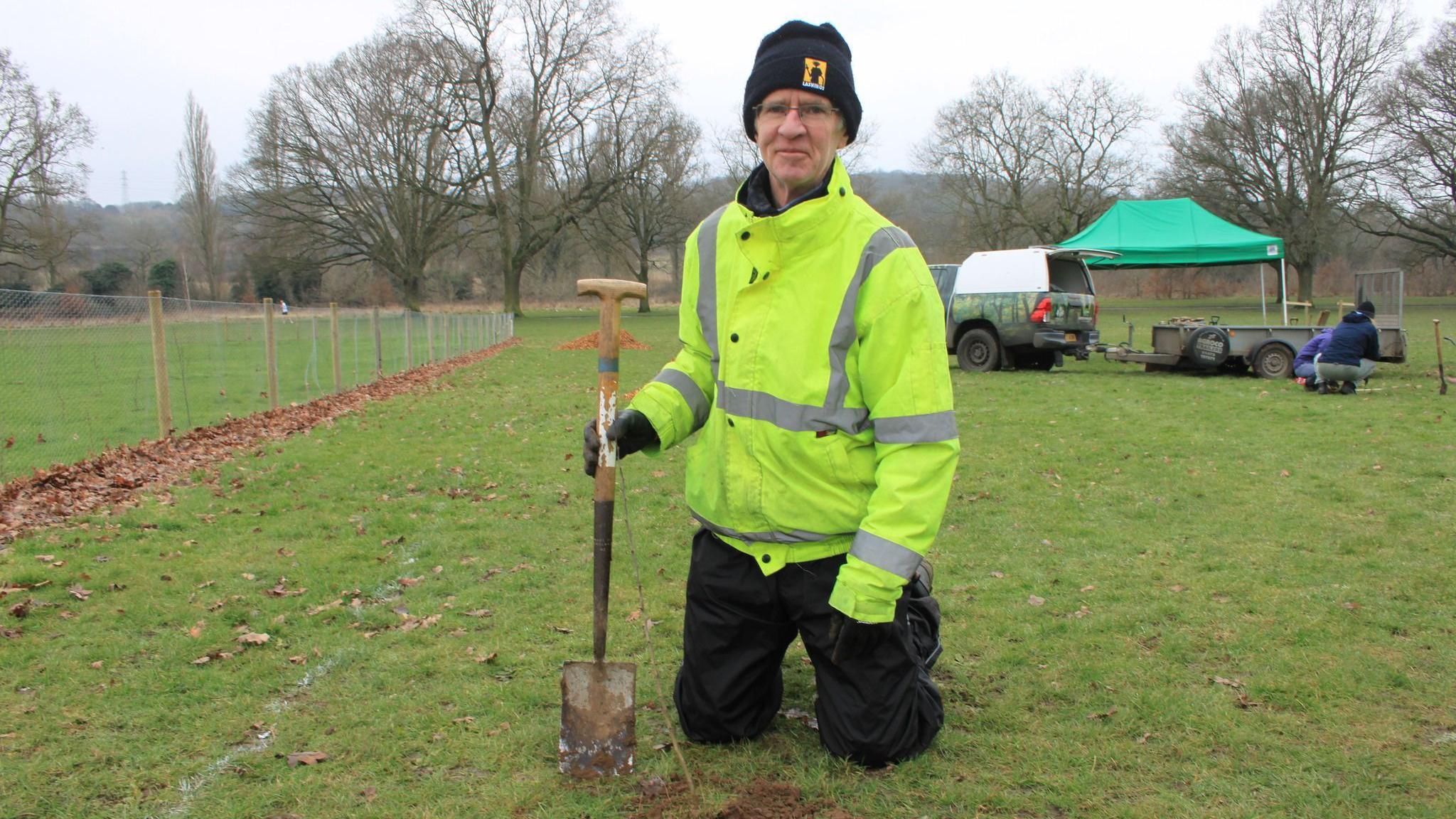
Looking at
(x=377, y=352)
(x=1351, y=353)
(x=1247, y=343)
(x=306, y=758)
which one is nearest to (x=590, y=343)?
(x=377, y=352)

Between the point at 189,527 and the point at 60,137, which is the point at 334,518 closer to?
the point at 189,527

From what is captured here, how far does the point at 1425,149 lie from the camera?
36625 millimetres

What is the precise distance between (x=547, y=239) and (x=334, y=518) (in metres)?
41.0

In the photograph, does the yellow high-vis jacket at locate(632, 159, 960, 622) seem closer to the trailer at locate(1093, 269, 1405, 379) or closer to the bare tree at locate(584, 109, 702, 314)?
the trailer at locate(1093, 269, 1405, 379)

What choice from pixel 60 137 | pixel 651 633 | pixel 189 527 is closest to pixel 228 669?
pixel 651 633

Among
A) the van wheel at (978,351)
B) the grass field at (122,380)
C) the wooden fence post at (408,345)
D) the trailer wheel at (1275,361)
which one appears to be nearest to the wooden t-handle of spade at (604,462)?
the grass field at (122,380)

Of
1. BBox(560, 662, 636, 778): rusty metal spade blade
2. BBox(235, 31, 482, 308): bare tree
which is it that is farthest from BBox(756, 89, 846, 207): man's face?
BBox(235, 31, 482, 308): bare tree

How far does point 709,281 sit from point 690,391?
40cm

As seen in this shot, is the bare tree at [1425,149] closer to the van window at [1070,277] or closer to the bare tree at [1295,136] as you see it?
the bare tree at [1295,136]

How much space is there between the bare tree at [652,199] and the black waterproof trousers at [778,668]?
145 feet

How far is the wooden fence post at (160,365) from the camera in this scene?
9242mm

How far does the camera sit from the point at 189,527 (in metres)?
6.14

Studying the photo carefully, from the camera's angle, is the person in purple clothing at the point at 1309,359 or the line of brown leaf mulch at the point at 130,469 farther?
the person in purple clothing at the point at 1309,359

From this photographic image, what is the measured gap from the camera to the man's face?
110 inches
